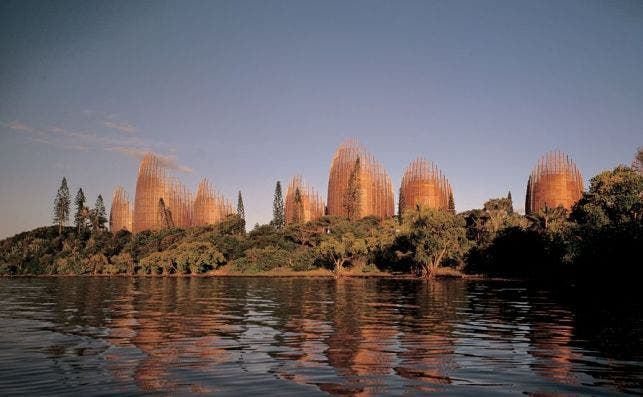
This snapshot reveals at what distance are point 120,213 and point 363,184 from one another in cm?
7604

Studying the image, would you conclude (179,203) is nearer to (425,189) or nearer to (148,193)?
(148,193)

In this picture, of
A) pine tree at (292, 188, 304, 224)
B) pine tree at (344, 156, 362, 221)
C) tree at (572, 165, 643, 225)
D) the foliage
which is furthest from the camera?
pine tree at (292, 188, 304, 224)

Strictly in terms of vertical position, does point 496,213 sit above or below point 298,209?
below

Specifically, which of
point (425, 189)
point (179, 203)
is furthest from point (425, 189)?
point (179, 203)

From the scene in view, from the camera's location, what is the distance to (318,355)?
14.4 meters

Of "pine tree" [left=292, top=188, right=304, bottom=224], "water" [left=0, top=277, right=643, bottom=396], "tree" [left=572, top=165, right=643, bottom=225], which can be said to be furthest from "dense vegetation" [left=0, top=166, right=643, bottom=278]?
"water" [left=0, top=277, right=643, bottom=396]

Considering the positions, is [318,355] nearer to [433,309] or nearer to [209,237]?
[433,309]

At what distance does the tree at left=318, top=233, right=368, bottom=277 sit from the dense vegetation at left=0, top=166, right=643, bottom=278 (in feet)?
0.52

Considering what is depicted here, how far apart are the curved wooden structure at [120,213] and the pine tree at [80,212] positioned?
69.6 feet

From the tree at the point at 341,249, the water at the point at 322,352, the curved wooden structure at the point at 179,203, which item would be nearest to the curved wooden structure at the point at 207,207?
the curved wooden structure at the point at 179,203

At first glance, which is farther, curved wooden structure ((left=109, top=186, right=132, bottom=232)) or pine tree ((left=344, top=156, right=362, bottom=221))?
curved wooden structure ((left=109, top=186, right=132, bottom=232))

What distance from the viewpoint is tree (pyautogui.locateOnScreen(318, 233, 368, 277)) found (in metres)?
82.0

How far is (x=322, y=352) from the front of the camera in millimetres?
14891

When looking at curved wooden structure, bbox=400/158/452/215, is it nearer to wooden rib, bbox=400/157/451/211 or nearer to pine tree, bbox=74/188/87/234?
wooden rib, bbox=400/157/451/211
